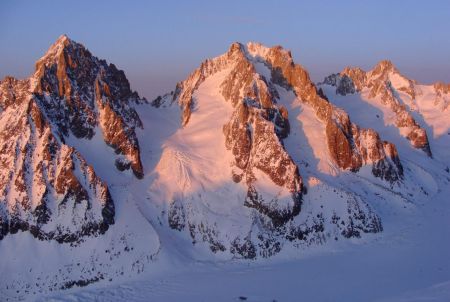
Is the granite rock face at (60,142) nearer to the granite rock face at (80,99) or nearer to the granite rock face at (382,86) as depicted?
the granite rock face at (80,99)

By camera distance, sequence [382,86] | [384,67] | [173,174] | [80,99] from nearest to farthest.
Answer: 1. [173,174]
2. [80,99]
3. [382,86]
4. [384,67]

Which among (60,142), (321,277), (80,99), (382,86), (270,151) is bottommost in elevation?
(321,277)

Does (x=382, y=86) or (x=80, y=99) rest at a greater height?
(x=382, y=86)

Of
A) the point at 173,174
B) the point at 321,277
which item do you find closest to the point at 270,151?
the point at 173,174

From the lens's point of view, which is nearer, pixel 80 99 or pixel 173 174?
pixel 173 174

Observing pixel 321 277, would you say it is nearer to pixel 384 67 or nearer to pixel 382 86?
pixel 382 86

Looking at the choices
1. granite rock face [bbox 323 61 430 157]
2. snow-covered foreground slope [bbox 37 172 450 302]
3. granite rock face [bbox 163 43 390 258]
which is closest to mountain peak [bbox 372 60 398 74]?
granite rock face [bbox 323 61 430 157]

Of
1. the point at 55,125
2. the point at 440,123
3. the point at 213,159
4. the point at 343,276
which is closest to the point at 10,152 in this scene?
the point at 55,125

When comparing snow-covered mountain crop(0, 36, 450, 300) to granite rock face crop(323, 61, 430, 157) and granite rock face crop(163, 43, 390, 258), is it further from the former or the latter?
granite rock face crop(323, 61, 430, 157)

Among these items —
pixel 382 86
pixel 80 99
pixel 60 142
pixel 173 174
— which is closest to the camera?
pixel 60 142

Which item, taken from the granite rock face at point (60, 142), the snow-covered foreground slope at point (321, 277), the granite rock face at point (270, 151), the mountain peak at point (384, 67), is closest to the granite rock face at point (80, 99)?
the granite rock face at point (60, 142)
